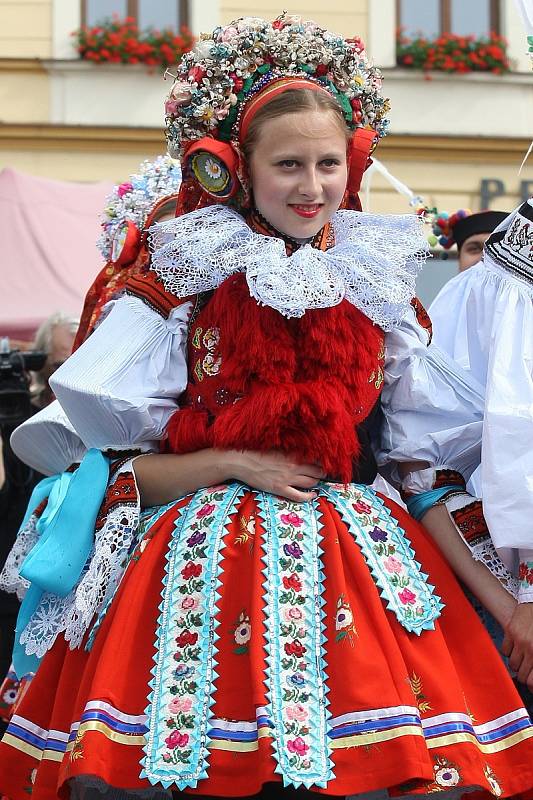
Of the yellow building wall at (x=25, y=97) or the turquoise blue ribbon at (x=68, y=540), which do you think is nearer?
the turquoise blue ribbon at (x=68, y=540)

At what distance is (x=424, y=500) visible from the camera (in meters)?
3.00

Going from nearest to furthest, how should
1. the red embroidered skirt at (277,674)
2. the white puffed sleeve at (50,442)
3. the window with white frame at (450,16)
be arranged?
the red embroidered skirt at (277,674) → the white puffed sleeve at (50,442) → the window with white frame at (450,16)

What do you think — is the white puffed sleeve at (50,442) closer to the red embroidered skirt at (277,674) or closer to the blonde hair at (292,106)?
the red embroidered skirt at (277,674)

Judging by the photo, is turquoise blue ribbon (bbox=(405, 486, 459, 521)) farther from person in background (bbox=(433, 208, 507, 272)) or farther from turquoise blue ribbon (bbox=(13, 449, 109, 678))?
person in background (bbox=(433, 208, 507, 272))

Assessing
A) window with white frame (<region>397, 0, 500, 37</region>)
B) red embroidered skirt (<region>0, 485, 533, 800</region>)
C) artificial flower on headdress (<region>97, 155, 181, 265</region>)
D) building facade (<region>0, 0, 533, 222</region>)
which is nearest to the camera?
red embroidered skirt (<region>0, 485, 533, 800</region>)

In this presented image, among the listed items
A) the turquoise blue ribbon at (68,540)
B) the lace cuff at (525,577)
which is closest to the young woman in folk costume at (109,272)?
the turquoise blue ribbon at (68,540)

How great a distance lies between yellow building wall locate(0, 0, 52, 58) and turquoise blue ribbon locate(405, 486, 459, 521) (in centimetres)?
Answer: 941

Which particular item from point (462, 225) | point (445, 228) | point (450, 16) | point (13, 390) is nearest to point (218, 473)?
point (13, 390)

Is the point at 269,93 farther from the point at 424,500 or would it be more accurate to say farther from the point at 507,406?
the point at 424,500

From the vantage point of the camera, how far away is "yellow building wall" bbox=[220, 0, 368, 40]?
11.8m

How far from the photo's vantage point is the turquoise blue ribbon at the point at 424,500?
9.78 feet

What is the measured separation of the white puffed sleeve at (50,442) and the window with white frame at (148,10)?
9161 mm

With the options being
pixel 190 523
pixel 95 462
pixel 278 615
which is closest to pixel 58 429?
pixel 95 462

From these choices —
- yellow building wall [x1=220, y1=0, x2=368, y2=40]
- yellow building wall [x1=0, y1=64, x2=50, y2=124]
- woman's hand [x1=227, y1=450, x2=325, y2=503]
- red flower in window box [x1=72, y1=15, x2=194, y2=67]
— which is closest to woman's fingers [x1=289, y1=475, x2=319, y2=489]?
woman's hand [x1=227, y1=450, x2=325, y2=503]
